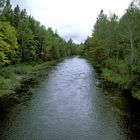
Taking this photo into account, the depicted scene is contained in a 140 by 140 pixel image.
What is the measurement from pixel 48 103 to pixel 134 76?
41.1 ft

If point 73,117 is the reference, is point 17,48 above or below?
above

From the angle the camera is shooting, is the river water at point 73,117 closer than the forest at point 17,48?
Yes

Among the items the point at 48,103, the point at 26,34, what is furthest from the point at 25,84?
the point at 26,34

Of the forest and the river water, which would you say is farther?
the forest

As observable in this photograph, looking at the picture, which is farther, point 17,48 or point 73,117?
point 17,48

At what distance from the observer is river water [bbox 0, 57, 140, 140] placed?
69.7ft

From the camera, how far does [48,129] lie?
2219 centimetres

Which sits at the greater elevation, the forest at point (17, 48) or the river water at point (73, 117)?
the forest at point (17, 48)

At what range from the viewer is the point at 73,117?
25.5m

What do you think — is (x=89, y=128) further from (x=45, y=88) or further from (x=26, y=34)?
(x=26, y=34)

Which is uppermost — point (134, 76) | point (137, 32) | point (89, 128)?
point (137, 32)

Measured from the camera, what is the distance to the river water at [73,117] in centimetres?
2123

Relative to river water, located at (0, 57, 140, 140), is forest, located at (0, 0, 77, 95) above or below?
above

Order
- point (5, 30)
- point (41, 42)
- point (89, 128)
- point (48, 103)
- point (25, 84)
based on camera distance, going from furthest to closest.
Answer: point (41, 42), point (5, 30), point (25, 84), point (48, 103), point (89, 128)
